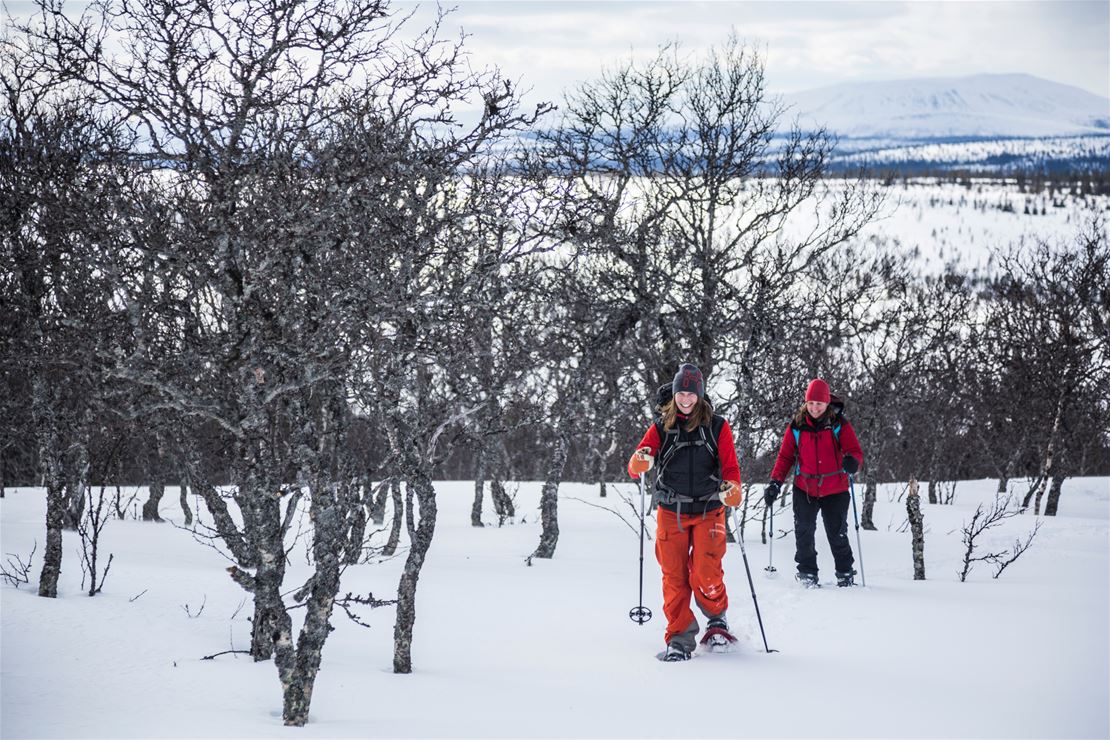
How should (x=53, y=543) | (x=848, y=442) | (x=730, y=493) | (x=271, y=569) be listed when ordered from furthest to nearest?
(x=848, y=442)
(x=53, y=543)
(x=730, y=493)
(x=271, y=569)

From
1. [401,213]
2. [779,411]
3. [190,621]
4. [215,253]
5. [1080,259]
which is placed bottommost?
[190,621]

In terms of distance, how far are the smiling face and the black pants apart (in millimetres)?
3427

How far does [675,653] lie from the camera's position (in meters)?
6.38

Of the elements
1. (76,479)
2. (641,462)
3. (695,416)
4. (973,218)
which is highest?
(973,218)

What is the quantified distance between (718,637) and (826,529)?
3.25 m

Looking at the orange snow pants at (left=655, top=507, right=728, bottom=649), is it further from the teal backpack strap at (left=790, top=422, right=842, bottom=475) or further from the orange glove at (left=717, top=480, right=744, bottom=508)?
the teal backpack strap at (left=790, top=422, right=842, bottom=475)

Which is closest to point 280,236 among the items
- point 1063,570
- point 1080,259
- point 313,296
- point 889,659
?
point 313,296

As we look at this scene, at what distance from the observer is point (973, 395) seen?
90.6ft

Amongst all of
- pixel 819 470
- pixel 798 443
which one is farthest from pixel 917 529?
pixel 798 443

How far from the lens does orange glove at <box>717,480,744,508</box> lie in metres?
6.31

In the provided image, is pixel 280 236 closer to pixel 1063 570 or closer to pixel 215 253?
pixel 215 253

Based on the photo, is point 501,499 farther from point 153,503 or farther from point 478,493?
point 153,503

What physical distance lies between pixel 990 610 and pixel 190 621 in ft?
23.5

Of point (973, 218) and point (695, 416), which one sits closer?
point (695, 416)
